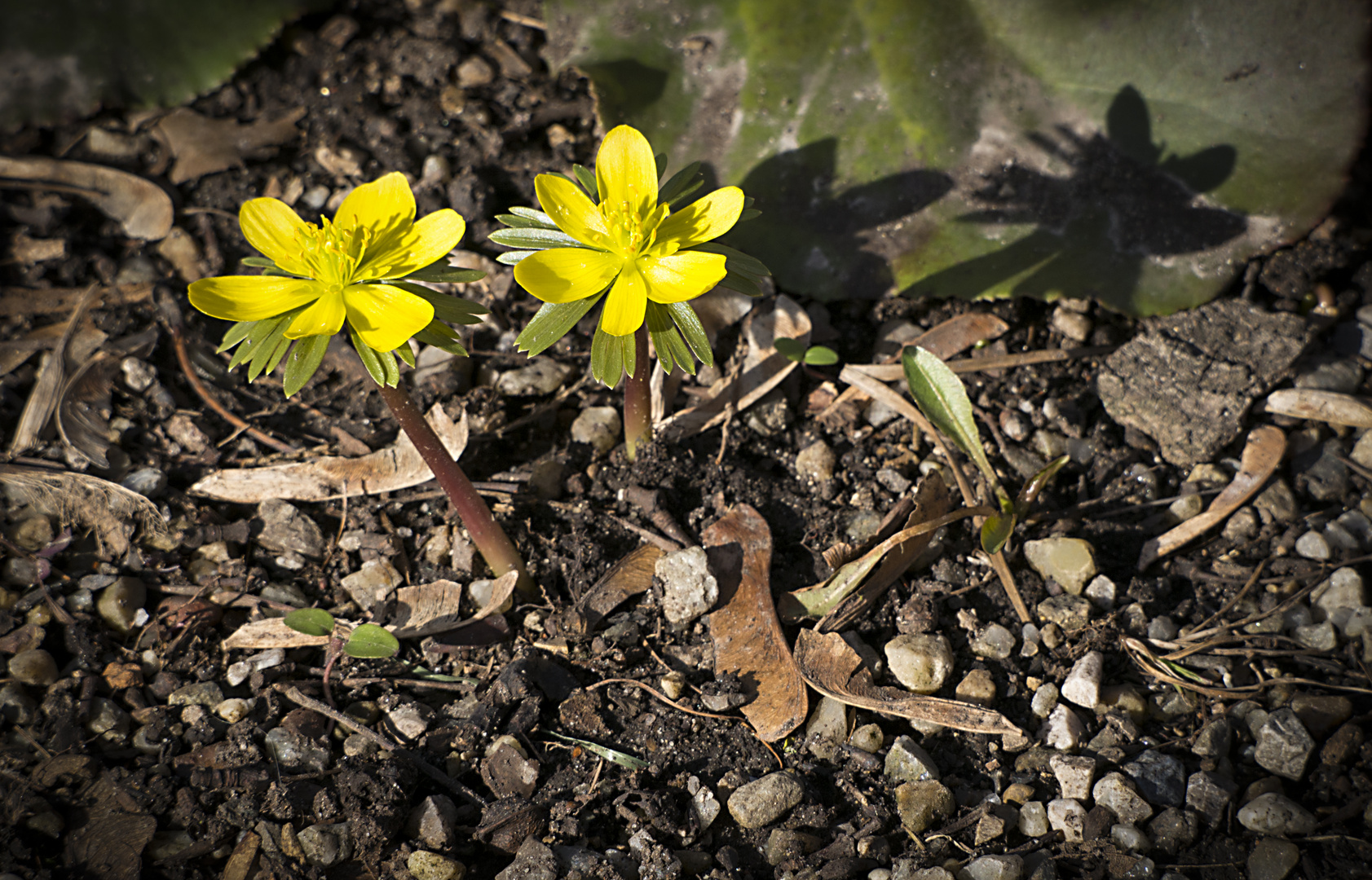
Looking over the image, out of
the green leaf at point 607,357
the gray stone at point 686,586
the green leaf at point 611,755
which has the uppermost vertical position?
the green leaf at point 607,357

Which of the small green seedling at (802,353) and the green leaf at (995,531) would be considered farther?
the small green seedling at (802,353)

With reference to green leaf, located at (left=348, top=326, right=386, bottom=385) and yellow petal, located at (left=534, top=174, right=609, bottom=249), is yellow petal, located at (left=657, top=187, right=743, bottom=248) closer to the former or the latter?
yellow petal, located at (left=534, top=174, right=609, bottom=249)

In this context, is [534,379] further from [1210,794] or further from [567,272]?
[1210,794]

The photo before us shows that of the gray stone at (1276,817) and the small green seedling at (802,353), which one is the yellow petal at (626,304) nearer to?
the small green seedling at (802,353)

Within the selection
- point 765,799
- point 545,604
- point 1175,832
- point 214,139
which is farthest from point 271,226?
point 1175,832

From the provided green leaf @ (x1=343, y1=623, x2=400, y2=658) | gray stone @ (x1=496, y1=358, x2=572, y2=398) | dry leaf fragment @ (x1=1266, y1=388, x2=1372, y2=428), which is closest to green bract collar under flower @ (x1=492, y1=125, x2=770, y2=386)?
gray stone @ (x1=496, y1=358, x2=572, y2=398)

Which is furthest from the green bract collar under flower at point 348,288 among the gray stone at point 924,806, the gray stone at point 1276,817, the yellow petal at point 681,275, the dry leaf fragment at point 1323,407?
the dry leaf fragment at point 1323,407
